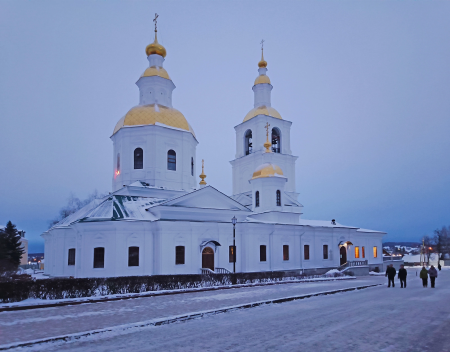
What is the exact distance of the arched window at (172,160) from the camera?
104ft

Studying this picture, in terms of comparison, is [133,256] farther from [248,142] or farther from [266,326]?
[248,142]

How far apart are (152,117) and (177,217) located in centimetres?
915

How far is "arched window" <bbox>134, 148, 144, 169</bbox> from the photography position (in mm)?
30922

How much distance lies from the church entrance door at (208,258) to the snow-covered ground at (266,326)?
1364 centimetres

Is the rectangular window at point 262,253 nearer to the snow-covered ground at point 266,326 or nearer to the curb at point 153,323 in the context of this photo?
the curb at point 153,323

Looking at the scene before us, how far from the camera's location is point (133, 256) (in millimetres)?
25656

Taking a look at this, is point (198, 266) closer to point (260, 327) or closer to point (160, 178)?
point (160, 178)

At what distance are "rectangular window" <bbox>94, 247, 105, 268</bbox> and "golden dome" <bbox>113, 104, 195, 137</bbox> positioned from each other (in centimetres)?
1097

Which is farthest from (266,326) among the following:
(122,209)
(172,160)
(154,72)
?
(154,72)

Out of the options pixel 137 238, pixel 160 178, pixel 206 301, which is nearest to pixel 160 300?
Answer: pixel 206 301

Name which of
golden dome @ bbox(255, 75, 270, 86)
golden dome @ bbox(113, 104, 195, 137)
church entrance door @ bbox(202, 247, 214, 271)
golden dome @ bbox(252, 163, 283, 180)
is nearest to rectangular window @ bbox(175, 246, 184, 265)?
church entrance door @ bbox(202, 247, 214, 271)

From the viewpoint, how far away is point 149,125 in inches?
1209

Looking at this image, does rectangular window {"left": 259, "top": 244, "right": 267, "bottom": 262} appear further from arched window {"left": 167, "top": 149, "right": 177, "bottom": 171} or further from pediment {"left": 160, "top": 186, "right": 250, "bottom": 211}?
arched window {"left": 167, "top": 149, "right": 177, "bottom": 171}

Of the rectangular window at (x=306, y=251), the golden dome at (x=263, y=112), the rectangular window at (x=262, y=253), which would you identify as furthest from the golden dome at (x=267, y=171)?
the golden dome at (x=263, y=112)
